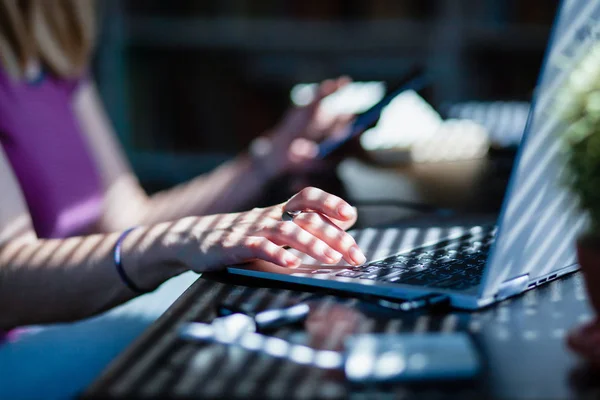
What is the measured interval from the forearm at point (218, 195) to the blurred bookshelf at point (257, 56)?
6.71ft

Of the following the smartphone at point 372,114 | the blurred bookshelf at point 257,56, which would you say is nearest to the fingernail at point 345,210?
the smartphone at point 372,114

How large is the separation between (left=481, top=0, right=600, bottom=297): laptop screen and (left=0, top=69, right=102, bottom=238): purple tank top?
91 cm

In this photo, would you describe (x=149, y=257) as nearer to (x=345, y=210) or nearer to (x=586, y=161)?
(x=345, y=210)

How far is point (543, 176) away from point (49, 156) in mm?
1027

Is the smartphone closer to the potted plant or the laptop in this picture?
the laptop

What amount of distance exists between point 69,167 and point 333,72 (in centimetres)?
237

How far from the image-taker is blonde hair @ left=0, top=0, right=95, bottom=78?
137 cm

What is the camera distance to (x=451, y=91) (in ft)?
11.5

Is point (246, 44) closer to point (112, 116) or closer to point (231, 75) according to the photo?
point (231, 75)

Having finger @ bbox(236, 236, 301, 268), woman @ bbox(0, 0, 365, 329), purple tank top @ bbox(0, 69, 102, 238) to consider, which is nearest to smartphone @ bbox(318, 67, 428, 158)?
woman @ bbox(0, 0, 365, 329)

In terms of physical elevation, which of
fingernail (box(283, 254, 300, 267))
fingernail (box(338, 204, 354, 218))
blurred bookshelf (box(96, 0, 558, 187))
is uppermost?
fingernail (box(338, 204, 354, 218))

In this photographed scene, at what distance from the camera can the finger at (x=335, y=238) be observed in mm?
776

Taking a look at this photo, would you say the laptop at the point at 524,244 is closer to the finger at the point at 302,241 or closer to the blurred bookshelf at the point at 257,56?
the finger at the point at 302,241

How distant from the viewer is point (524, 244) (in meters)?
0.64
